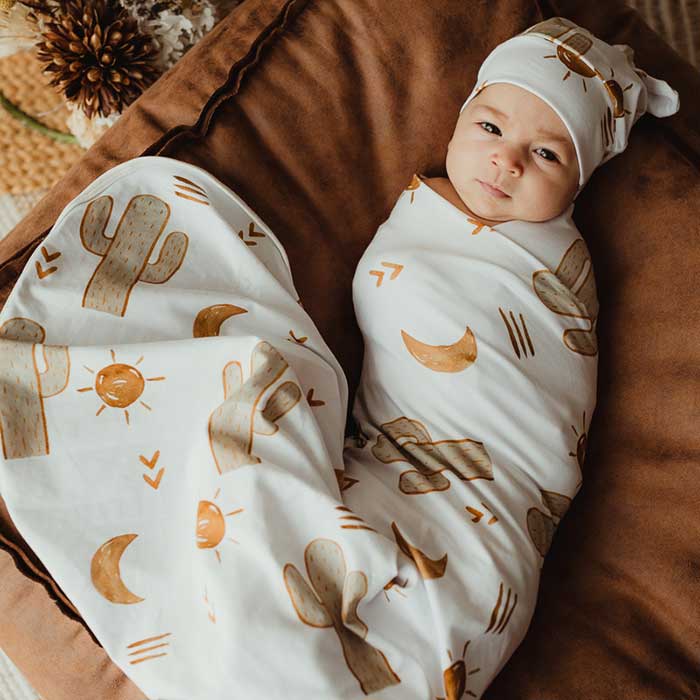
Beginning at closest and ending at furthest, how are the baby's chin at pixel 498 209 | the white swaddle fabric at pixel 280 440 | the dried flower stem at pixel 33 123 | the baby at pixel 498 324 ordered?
the white swaddle fabric at pixel 280 440, the baby at pixel 498 324, the baby's chin at pixel 498 209, the dried flower stem at pixel 33 123

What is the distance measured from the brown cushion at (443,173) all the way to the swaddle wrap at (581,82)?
7cm

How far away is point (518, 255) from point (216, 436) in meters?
0.48

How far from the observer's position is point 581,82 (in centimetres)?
95

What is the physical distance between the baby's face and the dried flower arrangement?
0.56 metres

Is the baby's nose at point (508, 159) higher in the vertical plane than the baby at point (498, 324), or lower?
higher

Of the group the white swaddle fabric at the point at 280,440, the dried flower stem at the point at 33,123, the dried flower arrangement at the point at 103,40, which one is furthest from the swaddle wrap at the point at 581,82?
the dried flower stem at the point at 33,123

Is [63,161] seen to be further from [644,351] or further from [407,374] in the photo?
[644,351]

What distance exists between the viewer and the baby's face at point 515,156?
949 mm

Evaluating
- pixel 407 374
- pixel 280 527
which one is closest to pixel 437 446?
pixel 407 374

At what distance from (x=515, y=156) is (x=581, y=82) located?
14cm

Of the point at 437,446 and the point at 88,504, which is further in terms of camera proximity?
the point at 437,446

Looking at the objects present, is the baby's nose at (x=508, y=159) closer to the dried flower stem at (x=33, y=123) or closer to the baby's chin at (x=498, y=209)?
the baby's chin at (x=498, y=209)

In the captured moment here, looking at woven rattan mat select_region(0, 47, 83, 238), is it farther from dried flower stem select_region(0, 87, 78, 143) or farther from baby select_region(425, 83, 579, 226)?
baby select_region(425, 83, 579, 226)

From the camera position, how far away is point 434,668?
778mm
